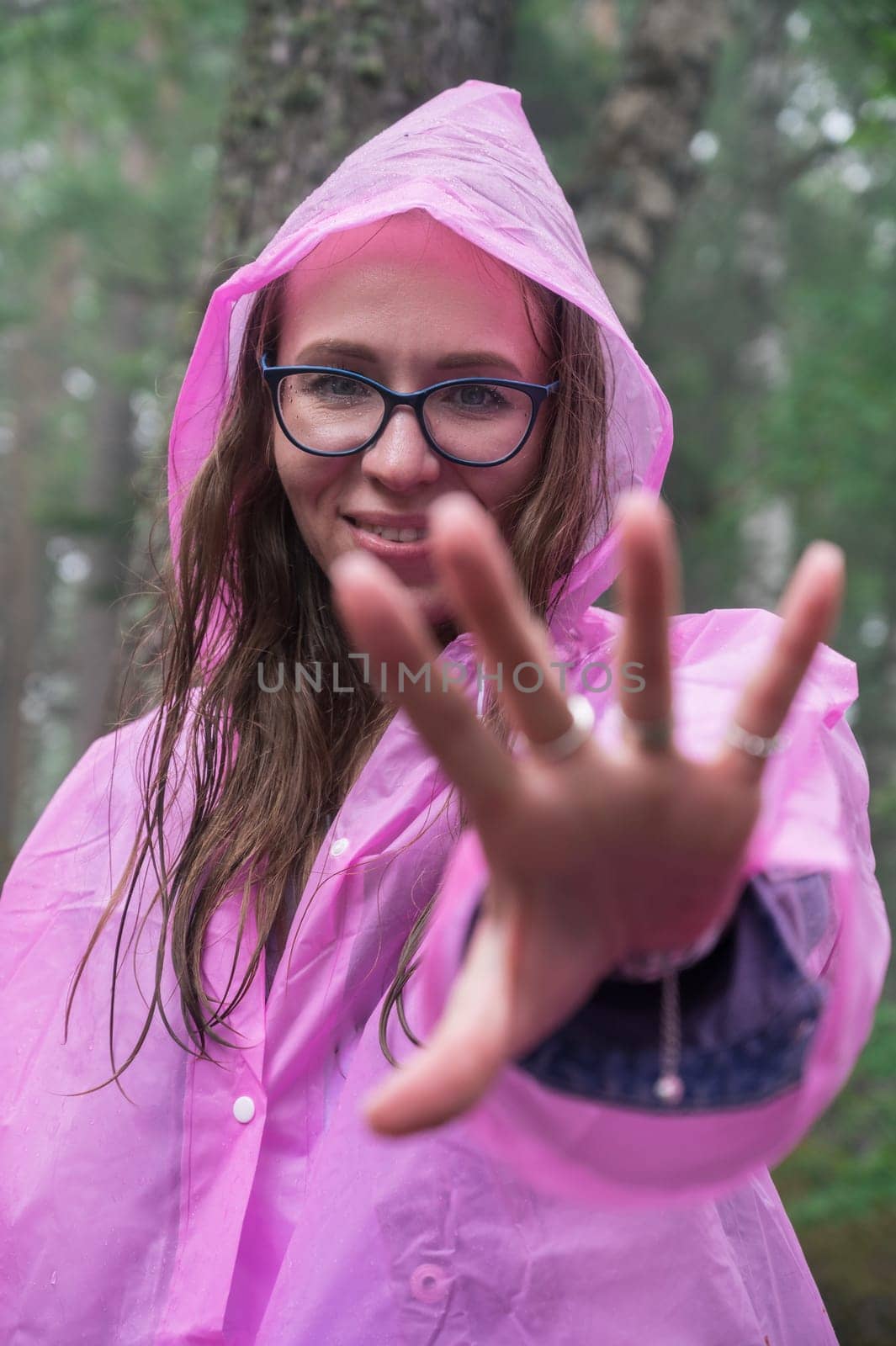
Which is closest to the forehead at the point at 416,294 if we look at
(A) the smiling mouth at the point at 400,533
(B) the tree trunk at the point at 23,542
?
(A) the smiling mouth at the point at 400,533

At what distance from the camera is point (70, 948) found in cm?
197

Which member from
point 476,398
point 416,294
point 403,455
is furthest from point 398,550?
point 416,294

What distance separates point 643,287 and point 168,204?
25.1 ft

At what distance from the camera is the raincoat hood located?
182 centimetres

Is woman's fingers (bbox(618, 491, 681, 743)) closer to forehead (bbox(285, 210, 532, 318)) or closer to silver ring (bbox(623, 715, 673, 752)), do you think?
silver ring (bbox(623, 715, 673, 752))

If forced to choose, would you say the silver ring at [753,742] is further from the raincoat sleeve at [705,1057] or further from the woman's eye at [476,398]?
the woman's eye at [476,398]

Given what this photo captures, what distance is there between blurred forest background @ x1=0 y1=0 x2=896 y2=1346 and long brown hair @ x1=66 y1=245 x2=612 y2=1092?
0.72 m

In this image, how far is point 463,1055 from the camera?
35.9 inches

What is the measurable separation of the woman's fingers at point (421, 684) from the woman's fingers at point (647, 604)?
0.42 feet

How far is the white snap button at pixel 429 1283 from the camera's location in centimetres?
149

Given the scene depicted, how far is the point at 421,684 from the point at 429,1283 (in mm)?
1002

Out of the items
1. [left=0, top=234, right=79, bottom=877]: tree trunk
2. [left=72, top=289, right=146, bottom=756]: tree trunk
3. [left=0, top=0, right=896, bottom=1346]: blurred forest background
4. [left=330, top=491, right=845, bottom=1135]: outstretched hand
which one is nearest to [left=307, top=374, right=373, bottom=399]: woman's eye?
[left=330, top=491, right=845, bottom=1135]: outstretched hand

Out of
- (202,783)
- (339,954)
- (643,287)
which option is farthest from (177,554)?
(643,287)

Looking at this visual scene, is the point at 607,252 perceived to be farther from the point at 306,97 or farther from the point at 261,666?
the point at 261,666
